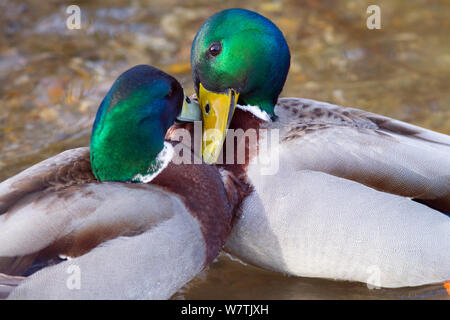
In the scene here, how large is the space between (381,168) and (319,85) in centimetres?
230

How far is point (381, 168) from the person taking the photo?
12.1 ft

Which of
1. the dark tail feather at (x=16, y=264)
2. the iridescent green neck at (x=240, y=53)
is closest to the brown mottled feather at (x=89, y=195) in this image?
the dark tail feather at (x=16, y=264)

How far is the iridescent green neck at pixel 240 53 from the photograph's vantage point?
12.6ft

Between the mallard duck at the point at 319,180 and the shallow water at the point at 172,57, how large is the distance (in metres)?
1.67

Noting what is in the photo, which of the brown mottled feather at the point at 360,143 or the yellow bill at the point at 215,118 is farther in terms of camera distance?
the yellow bill at the point at 215,118

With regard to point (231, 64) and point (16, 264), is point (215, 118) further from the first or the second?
point (16, 264)

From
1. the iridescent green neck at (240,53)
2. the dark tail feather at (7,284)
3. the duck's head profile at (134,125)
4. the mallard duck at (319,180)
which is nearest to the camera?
the dark tail feather at (7,284)

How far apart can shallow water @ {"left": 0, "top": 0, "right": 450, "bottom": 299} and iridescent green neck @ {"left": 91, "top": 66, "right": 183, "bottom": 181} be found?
63.2 inches

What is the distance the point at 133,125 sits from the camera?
349cm

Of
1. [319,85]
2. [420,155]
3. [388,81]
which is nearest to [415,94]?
[388,81]

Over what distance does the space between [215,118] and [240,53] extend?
392mm

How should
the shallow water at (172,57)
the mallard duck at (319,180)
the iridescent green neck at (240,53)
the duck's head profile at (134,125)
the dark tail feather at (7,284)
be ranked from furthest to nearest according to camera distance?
the shallow water at (172,57) → the iridescent green neck at (240,53) → the mallard duck at (319,180) → the duck's head profile at (134,125) → the dark tail feather at (7,284)

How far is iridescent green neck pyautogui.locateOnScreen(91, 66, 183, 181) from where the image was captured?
348 centimetres

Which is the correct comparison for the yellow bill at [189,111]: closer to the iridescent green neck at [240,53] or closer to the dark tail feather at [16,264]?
the iridescent green neck at [240,53]
